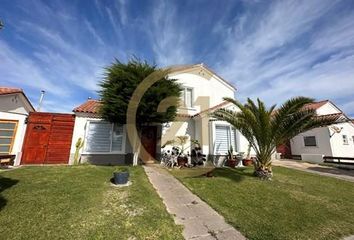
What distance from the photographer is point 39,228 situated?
4336 mm

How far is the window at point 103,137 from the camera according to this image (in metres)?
13.6

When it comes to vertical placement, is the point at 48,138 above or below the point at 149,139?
below

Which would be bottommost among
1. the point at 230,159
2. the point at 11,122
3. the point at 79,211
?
the point at 79,211

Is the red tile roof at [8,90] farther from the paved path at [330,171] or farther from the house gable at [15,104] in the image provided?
the paved path at [330,171]

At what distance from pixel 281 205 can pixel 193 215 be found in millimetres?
3588

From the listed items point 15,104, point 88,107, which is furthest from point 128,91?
point 15,104

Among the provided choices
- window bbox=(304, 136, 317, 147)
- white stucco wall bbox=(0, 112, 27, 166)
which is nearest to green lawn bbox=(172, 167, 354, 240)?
white stucco wall bbox=(0, 112, 27, 166)

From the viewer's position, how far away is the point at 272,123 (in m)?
10.2

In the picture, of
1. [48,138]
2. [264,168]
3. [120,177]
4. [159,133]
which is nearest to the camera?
[120,177]

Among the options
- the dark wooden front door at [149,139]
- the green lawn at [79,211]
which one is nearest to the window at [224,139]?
the dark wooden front door at [149,139]

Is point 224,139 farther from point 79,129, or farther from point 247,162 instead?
point 79,129

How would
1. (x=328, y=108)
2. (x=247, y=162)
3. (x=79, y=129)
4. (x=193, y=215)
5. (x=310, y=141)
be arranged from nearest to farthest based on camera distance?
(x=193, y=215), (x=79, y=129), (x=247, y=162), (x=310, y=141), (x=328, y=108)

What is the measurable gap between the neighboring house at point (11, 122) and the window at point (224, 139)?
1451 centimetres

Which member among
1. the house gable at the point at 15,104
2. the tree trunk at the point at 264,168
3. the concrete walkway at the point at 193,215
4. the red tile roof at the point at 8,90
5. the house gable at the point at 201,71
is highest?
the house gable at the point at 201,71
